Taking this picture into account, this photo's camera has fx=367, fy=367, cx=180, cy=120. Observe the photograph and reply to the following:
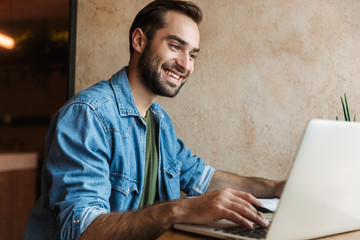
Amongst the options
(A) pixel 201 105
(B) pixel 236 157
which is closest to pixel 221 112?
(A) pixel 201 105

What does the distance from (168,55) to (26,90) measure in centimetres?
111

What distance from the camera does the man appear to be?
858 mm

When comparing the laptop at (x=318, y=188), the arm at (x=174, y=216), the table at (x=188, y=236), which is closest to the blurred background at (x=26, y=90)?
the arm at (x=174, y=216)

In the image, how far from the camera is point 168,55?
1.54 metres

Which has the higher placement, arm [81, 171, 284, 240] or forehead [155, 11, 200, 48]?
forehead [155, 11, 200, 48]

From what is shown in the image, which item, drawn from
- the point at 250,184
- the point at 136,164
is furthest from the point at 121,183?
the point at 250,184

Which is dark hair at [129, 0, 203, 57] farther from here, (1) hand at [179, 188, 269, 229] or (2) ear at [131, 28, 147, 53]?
(1) hand at [179, 188, 269, 229]

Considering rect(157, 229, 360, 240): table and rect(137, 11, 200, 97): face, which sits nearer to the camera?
rect(157, 229, 360, 240): table

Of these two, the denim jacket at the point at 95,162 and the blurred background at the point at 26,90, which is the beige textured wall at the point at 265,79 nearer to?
the denim jacket at the point at 95,162

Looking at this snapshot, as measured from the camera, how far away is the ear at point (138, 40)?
1584 mm

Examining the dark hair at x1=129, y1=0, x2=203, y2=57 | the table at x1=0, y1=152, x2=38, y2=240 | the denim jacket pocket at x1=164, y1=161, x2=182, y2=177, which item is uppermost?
the dark hair at x1=129, y1=0, x2=203, y2=57

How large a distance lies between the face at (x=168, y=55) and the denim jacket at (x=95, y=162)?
13 cm

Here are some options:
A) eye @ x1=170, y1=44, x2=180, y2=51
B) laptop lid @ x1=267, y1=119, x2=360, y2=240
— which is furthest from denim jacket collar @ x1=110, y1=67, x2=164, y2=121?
laptop lid @ x1=267, y1=119, x2=360, y2=240

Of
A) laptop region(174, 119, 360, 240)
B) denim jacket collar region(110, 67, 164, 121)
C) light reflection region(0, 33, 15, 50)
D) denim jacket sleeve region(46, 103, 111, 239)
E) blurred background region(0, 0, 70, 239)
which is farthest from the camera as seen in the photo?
light reflection region(0, 33, 15, 50)
